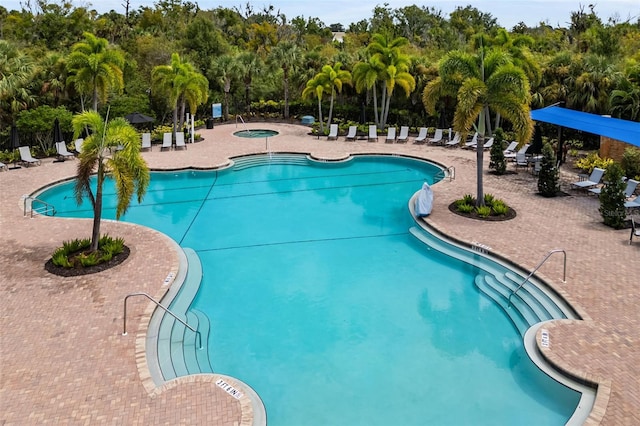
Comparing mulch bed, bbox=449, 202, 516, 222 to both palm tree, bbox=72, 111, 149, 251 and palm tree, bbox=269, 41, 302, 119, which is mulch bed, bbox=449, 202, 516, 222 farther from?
palm tree, bbox=269, 41, 302, 119

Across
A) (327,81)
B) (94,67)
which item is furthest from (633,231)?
(94,67)

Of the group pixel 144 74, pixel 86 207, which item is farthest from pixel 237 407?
pixel 144 74

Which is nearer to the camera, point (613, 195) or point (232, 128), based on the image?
point (613, 195)

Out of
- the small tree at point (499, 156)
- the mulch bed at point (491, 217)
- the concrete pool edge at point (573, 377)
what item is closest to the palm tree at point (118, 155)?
the concrete pool edge at point (573, 377)

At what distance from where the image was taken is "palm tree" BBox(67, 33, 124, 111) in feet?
80.6

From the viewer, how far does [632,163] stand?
19359 mm

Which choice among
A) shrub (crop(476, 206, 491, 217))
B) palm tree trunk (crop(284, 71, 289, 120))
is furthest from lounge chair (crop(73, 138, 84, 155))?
shrub (crop(476, 206, 491, 217))

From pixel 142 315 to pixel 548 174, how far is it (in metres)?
13.8

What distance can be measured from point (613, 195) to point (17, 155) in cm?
2321

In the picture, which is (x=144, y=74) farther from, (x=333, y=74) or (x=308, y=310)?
(x=308, y=310)

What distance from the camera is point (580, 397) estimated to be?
8.41 m

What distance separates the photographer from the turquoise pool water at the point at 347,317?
28.7 feet

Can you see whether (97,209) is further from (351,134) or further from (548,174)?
(351,134)

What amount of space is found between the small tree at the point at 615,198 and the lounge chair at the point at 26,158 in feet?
72.5
